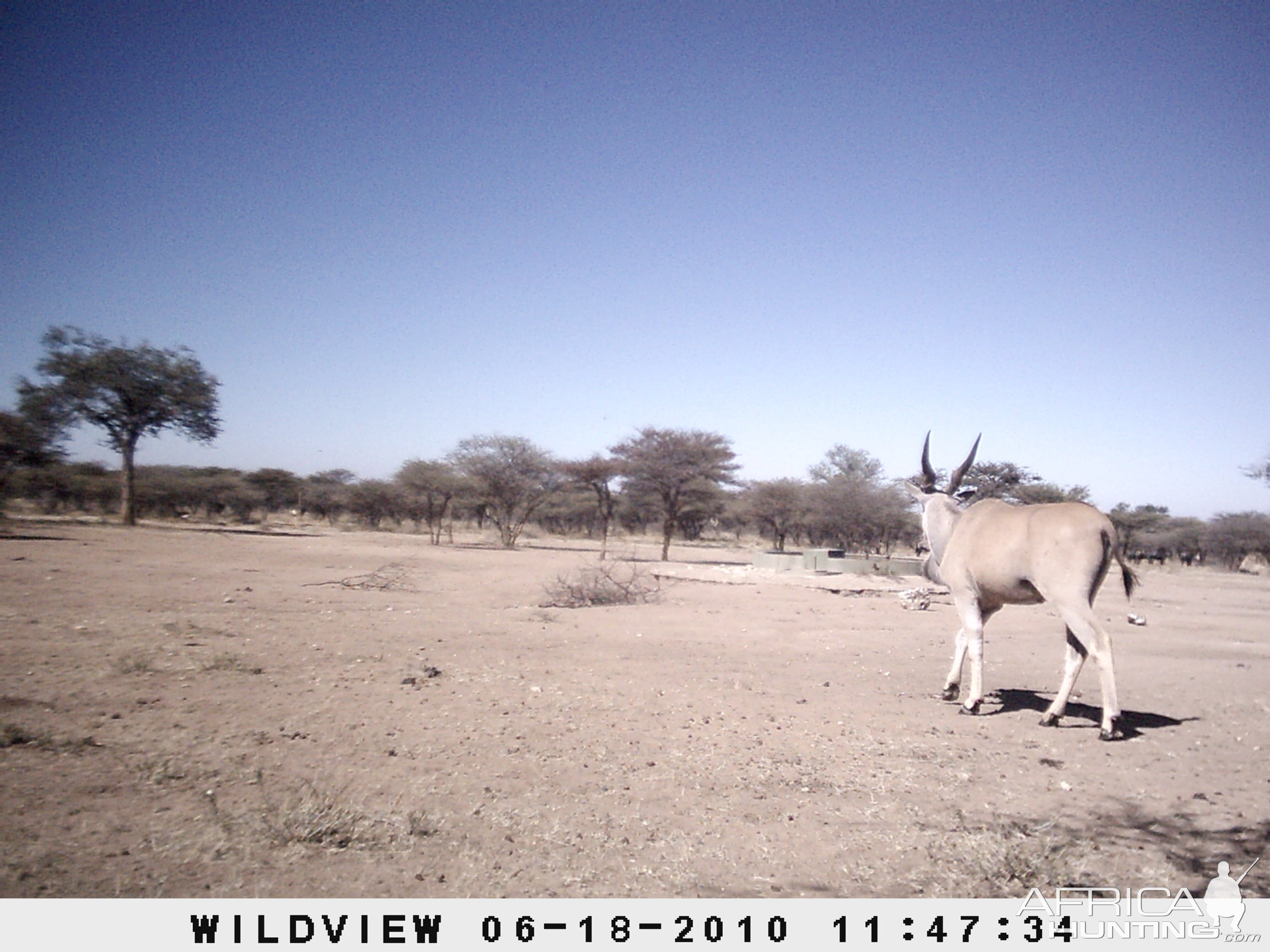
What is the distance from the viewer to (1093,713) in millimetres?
6922

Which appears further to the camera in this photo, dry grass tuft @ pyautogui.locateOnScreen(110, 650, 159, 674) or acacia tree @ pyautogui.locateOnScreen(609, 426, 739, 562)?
acacia tree @ pyautogui.locateOnScreen(609, 426, 739, 562)

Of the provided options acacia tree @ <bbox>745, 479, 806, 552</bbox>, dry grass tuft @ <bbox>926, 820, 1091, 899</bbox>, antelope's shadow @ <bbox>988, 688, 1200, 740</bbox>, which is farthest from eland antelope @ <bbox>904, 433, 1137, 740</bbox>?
acacia tree @ <bbox>745, 479, 806, 552</bbox>

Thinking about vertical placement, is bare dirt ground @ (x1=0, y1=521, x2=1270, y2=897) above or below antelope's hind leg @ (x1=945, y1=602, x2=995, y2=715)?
below

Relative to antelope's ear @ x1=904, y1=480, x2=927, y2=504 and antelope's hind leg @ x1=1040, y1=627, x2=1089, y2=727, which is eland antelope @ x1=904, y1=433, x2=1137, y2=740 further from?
antelope's ear @ x1=904, y1=480, x2=927, y2=504

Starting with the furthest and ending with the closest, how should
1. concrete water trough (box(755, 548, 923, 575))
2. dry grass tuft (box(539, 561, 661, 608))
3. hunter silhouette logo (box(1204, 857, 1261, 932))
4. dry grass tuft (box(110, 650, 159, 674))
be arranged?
1. concrete water trough (box(755, 548, 923, 575))
2. dry grass tuft (box(539, 561, 661, 608))
3. dry grass tuft (box(110, 650, 159, 674))
4. hunter silhouette logo (box(1204, 857, 1261, 932))

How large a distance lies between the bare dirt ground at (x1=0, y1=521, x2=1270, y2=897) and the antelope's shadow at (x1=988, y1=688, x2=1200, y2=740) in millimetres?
54

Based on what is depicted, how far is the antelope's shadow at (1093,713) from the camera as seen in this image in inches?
254

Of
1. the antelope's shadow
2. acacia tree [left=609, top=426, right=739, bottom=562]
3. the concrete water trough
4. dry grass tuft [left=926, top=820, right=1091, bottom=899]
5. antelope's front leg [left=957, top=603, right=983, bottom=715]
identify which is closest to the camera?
dry grass tuft [left=926, top=820, right=1091, bottom=899]

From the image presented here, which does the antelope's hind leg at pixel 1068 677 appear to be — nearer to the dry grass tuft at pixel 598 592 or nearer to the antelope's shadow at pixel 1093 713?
the antelope's shadow at pixel 1093 713

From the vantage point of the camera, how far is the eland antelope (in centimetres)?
605

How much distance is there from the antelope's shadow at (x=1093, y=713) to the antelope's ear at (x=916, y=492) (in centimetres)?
226

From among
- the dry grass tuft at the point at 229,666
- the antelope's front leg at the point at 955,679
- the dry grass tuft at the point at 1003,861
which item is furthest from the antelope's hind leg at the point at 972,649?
the dry grass tuft at the point at 229,666

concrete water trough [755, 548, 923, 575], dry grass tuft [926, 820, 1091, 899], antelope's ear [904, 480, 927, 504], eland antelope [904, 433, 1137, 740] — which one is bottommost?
concrete water trough [755, 548, 923, 575]
